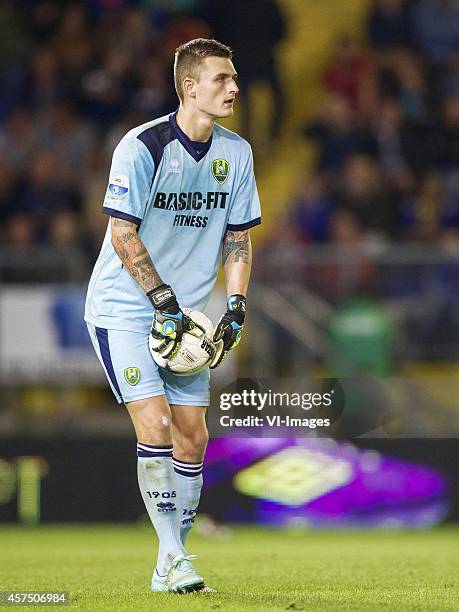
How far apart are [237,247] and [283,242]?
21.8 feet

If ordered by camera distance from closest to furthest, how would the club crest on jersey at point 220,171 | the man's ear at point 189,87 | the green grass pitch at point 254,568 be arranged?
the green grass pitch at point 254,568 < the man's ear at point 189,87 < the club crest on jersey at point 220,171

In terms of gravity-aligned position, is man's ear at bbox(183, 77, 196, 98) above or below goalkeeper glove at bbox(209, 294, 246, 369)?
above

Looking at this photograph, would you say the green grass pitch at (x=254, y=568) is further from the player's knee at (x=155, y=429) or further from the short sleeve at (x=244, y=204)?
the short sleeve at (x=244, y=204)

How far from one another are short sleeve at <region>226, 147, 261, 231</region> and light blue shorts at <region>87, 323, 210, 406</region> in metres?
0.75

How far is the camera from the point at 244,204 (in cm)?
688

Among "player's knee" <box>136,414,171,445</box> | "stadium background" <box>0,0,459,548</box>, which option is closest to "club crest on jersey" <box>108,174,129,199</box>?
"player's knee" <box>136,414,171,445</box>

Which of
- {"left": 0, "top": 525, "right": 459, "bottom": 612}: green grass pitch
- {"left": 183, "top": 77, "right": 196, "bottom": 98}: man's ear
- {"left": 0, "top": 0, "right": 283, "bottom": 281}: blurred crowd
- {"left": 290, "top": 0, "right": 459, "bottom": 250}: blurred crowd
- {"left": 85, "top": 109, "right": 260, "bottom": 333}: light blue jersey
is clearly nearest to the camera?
{"left": 0, "top": 525, "right": 459, "bottom": 612}: green grass pitch

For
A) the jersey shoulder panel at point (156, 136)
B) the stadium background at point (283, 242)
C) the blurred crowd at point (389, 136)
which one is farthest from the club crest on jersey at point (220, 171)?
the blurred crowd at point (389, 136)

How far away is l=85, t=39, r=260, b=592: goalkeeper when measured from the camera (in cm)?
645

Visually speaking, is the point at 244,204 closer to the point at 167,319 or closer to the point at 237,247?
the point at 237,247

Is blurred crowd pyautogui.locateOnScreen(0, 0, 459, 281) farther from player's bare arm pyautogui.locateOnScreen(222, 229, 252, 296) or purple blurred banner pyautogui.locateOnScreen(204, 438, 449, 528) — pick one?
player's bare arm pyautogui.locateOnScreen(222, 229, 252, 296)

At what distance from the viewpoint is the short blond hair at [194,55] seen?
21.6 feet

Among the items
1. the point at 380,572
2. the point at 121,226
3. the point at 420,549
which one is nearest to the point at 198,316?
the point at 121,226

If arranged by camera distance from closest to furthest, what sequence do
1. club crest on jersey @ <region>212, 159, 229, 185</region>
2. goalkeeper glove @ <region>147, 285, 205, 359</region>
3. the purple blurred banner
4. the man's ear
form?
1. goalkeeper glove @ <region>147, 285, 205, 359</region>
2. the man's ear
3. club crest on jersey @ <region>212, 159, 229, 185</region>
4. the purple blurred banner
